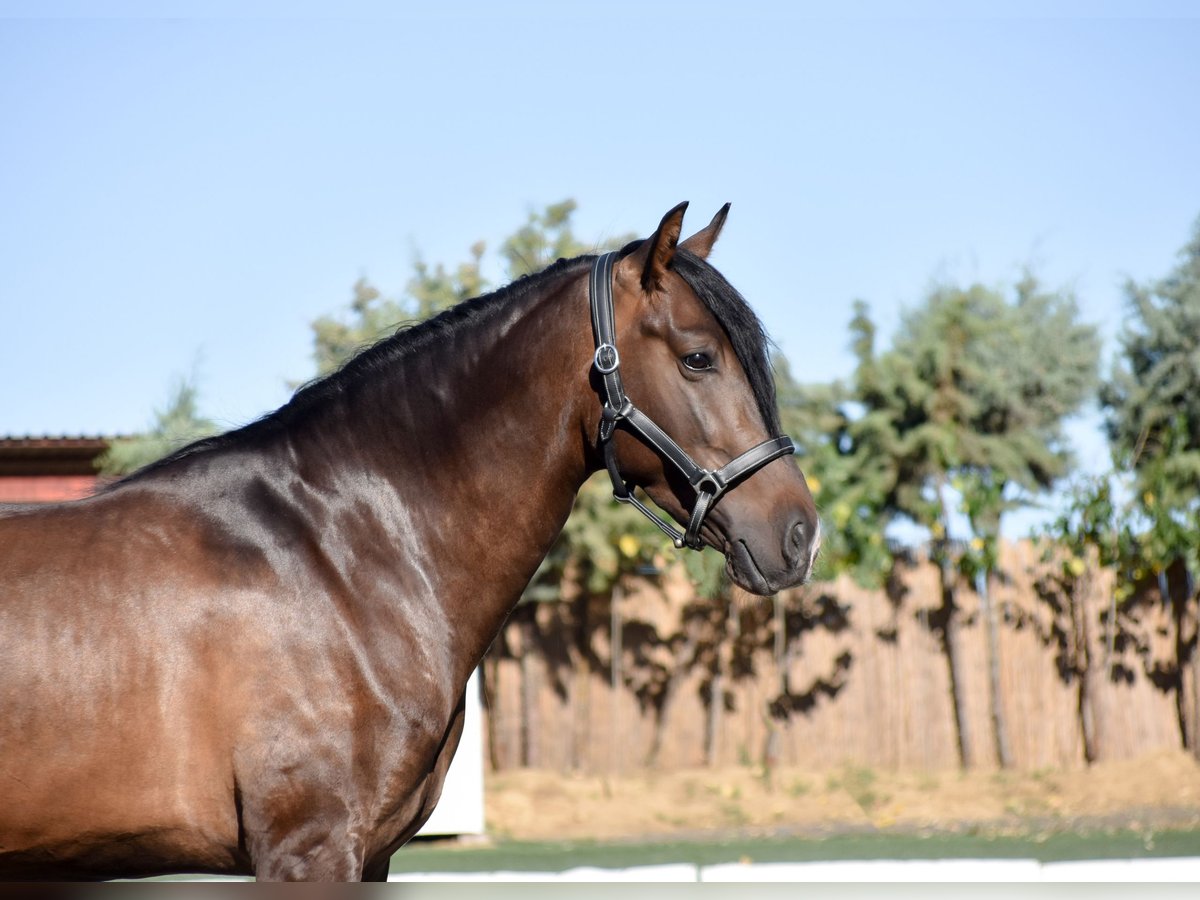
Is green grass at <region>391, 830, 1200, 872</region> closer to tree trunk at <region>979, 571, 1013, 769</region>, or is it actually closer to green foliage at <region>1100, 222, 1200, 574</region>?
tree trunk at <region>979, 571, 1013, 769</region>

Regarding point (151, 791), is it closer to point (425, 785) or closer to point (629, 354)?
point (425, 785)

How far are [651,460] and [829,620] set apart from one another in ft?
40.6

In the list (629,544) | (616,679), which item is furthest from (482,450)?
(616,679)

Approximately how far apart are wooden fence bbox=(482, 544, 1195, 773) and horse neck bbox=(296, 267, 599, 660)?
38.2 feet

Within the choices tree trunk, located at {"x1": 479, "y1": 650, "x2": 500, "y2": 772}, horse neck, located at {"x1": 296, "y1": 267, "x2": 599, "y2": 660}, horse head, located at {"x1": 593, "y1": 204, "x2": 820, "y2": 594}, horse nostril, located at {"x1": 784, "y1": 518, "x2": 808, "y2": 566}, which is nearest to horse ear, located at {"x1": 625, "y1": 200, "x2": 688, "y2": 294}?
horse head, located at {"x1": 593, "y1": 204, "x2": 820, "y2": 594}

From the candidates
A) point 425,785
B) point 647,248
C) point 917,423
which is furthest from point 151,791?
point 917,423

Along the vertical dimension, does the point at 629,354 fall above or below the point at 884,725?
above

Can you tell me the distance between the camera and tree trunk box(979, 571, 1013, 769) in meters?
14.7

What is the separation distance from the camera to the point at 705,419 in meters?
3.03

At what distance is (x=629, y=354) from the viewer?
309cm

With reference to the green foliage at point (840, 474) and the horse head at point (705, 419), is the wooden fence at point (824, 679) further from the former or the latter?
the horse head at point (705, 419)

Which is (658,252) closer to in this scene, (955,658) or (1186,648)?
(955,658)

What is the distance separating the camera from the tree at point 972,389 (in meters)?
20.3

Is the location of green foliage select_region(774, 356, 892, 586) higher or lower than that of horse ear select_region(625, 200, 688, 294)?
higher
